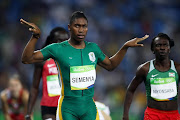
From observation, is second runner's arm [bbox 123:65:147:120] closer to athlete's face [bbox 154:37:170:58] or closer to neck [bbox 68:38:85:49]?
athlete's face [bbox 154:37:170:58]

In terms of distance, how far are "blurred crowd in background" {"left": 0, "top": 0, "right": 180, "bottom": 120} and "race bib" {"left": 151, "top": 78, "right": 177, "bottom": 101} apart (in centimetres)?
584

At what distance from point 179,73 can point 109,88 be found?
6.46 meters

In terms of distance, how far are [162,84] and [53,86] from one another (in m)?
1.74

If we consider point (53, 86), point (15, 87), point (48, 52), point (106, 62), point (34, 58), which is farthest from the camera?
point (15, 87)

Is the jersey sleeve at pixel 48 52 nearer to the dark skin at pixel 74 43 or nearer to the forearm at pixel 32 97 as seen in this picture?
the dark skin at pixel 74 43

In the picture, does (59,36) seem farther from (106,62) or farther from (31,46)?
(31,46)

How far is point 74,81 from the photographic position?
14.1 ft

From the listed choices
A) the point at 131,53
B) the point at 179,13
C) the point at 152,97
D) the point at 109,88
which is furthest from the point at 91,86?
the point at 179,13

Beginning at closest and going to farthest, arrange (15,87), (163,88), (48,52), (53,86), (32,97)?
(48,52), (163,88), (53,86), (32,97), (15,87)

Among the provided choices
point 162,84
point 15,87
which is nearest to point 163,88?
point 162,84

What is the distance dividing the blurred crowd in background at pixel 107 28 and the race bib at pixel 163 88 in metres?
5.84

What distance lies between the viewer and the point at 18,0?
1355 centimetres

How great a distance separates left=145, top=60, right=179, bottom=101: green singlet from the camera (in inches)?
210

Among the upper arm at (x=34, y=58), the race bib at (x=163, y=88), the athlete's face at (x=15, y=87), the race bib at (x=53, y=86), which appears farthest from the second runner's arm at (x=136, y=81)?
the athlete's face at (x=15, y=87)
